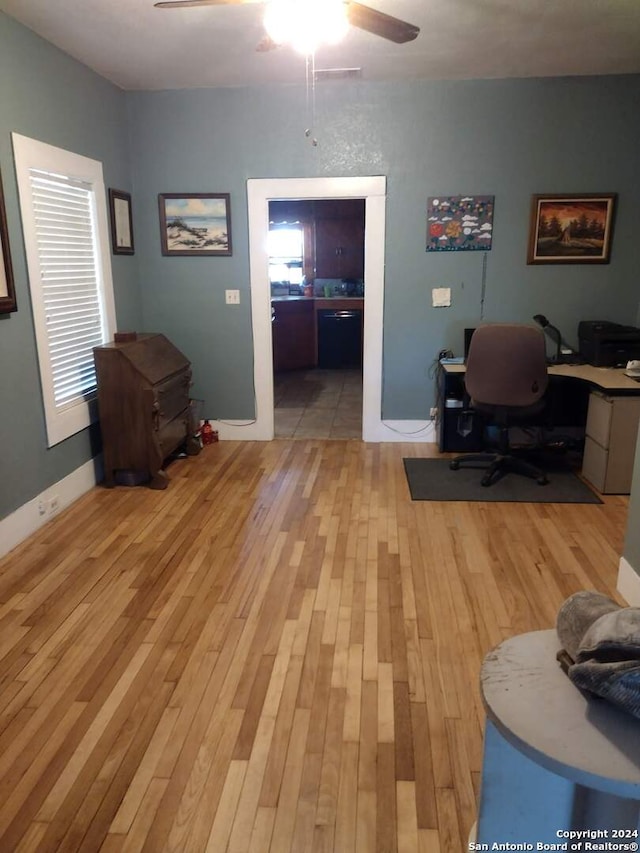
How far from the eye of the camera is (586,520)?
3318mm

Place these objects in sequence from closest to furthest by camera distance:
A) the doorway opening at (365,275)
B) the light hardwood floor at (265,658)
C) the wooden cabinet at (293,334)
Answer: the light hardwood floor at (265,658) → the doorway opening at (365,275) → the wooden cabinet at (293,334)

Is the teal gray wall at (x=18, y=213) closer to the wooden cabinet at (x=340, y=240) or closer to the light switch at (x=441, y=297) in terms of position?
the light switch at (x=441, y=297)

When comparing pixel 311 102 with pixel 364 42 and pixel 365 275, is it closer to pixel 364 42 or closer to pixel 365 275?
pixel 364 42

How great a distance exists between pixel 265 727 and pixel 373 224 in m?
3.60

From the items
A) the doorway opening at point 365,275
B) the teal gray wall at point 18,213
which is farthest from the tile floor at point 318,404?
the teal gray wall at point 18,213

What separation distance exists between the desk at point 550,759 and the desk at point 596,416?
2.69 m

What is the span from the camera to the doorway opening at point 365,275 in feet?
14.4

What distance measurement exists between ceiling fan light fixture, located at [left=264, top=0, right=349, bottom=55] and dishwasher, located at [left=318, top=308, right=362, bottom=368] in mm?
5523

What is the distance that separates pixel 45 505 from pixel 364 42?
3208 mm

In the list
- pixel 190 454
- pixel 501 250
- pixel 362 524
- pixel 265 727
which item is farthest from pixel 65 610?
pixel 501 250

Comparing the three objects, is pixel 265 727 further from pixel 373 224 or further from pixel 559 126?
pixel 559 126

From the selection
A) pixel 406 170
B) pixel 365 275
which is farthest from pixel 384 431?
pixel 406 170

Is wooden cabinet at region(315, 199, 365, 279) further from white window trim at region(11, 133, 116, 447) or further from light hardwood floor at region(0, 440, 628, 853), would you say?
light hardwood floor at region(0, 440, 628, 853)

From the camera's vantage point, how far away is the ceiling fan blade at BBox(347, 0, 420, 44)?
2189mm
